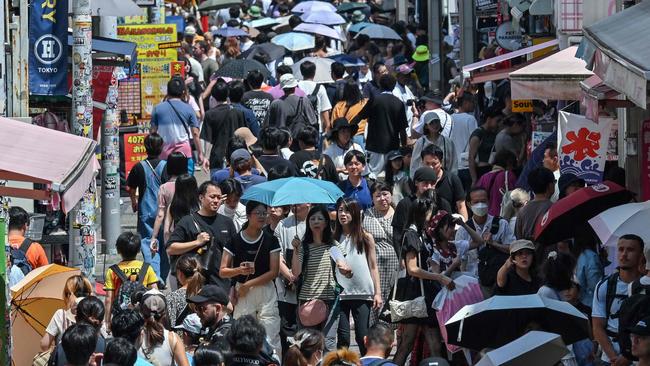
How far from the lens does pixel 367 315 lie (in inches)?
546

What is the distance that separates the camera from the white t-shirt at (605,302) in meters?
11.3

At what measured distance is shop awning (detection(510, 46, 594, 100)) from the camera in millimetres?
16172

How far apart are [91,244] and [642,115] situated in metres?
5.47

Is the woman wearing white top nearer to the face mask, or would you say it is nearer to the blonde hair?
the face mask

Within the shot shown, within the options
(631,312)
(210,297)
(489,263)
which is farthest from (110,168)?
(631,312)

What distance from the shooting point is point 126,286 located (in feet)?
42.0

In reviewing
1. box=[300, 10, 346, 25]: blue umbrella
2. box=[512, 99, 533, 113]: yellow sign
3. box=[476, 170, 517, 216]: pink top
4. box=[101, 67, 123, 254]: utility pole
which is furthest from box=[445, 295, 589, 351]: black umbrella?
box=[300, 10, 346, 25]: blue umbrella

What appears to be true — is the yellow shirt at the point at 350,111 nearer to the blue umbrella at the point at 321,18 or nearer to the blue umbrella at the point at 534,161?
the blue umbrella at the point at 534,161

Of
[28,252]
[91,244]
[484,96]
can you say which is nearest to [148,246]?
[91,244]

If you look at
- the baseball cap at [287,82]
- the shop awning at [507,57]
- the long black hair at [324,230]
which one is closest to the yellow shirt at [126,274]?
the long black hair at [324,230]

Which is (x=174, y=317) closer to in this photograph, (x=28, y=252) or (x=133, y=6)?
(x=28, y=252)

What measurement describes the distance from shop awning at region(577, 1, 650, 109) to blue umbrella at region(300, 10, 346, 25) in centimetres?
2163

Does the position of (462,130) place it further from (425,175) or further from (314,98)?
(425,175)

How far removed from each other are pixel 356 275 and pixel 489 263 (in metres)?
1.19
